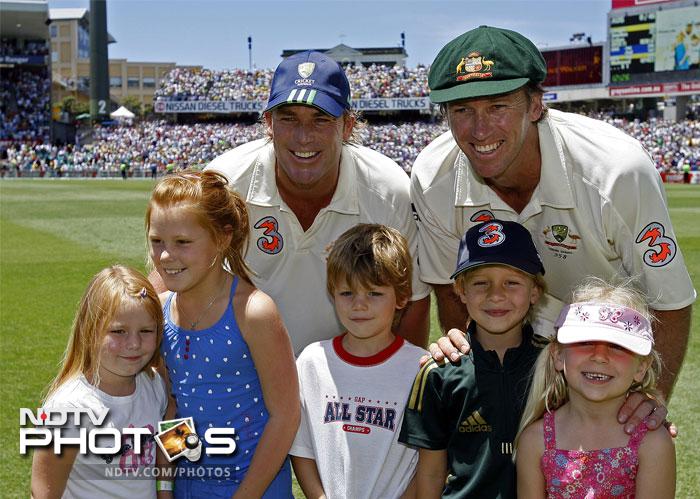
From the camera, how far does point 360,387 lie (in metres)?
3.22

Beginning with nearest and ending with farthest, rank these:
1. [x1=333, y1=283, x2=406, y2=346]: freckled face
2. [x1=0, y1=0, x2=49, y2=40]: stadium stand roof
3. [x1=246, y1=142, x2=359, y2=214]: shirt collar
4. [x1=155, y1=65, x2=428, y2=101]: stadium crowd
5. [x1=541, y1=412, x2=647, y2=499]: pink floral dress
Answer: [x1=541, y1=412, x2=647, y2=499]: pink floral dress → [x1=333, y1=283, x2=406, y2=346]: freckled face → [x1=246, y1=142, x2=359, y2=214]: shirt collar → [x1=0, y1=0, x2=49, y2=40]: stadium stand roof → [x1=155, y1=65, x2=428, y2=101]: stadium crowd

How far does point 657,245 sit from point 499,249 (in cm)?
74

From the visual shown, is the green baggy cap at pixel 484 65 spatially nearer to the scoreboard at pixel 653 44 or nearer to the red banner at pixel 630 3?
the scoreboard at pixel 653 44

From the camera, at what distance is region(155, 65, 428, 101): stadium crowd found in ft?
247

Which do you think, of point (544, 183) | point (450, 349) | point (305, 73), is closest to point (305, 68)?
point (305, 73)

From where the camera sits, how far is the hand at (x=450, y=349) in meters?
3.13

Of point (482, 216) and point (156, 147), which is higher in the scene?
point (156, 147)

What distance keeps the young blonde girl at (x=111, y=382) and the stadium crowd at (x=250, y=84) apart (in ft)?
234

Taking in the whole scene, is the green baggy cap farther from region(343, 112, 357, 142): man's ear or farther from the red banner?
the red banner

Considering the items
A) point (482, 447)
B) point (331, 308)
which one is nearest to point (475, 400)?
point (482, 447)

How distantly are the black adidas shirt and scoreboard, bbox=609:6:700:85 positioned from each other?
6121cm

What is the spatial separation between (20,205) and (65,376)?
26.3 m

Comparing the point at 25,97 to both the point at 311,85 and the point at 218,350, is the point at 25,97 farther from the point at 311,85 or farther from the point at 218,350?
the point at 218,350

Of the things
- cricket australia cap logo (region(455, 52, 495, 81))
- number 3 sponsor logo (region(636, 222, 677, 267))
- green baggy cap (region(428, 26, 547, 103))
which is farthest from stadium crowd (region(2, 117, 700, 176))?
cricket australia cap logo (region(455, 52, 495, 81))
